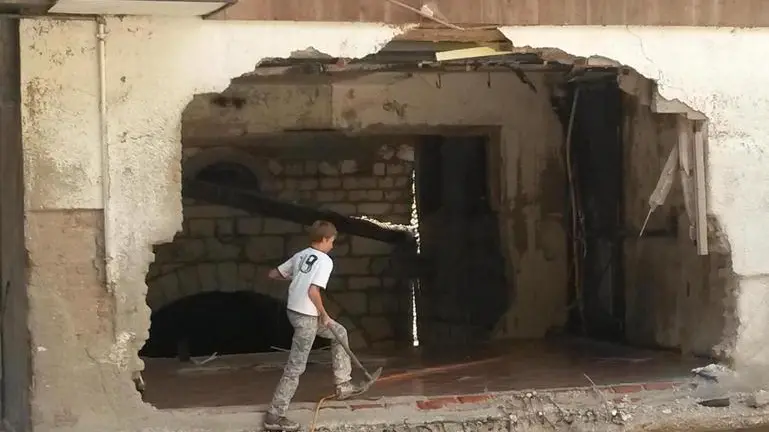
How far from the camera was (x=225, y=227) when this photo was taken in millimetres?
10648

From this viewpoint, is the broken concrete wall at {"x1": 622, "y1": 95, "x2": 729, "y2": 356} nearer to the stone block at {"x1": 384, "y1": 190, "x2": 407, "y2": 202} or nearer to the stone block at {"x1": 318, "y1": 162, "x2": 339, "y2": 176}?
the stone block at {"x1": 384, "y1": 190, "x2": 407, "y2": 202}

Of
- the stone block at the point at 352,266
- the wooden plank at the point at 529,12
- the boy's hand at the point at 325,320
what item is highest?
the wooden plank at the point at 529,12

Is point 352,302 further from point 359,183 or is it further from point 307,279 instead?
point 307,279

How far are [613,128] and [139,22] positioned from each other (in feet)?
14.6

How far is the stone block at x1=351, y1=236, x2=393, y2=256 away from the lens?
10875 millimetres

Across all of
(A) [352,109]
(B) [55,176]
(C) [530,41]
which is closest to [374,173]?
(A) [352,109]

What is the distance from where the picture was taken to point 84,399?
5562 mm

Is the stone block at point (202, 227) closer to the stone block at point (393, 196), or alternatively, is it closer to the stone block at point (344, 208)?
the stone block at point (344, 208)

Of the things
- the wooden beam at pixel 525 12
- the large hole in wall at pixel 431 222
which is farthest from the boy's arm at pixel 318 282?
the wooden beam at pixel 525 12

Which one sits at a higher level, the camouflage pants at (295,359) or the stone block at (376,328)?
the camouflage pants at (295,359)

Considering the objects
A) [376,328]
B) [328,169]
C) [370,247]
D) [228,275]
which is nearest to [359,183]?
[328,169]

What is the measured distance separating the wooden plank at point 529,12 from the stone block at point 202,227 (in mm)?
5061

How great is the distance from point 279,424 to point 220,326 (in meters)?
5.83

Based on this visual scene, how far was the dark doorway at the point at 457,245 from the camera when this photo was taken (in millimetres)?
9938
